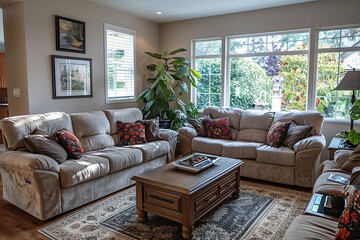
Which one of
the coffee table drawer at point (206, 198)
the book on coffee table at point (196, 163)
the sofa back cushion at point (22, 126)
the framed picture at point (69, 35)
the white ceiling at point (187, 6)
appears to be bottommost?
the coffee table drawer at point (206, 198)

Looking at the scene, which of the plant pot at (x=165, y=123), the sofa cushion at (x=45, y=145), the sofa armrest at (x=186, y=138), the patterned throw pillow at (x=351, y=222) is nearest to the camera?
the patterned throw pillow at (x=351, y=222)

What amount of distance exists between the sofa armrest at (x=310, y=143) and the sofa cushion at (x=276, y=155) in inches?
4.3

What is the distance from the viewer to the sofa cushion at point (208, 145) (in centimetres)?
425

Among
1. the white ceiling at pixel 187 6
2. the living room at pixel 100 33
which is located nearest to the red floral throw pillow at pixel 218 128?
the living room at pixel 100 33

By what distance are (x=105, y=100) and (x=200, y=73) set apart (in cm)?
210

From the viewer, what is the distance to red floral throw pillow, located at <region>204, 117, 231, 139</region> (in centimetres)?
466

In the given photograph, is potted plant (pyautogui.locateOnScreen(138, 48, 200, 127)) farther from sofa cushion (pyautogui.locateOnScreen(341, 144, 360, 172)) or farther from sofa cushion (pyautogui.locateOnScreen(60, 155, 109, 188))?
sofa cushion (pyautogui.locateOnScreen(341, 144, 360, 172))

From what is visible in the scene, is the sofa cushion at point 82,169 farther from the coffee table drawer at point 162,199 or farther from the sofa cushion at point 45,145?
the coffee table drawer at point 162,199

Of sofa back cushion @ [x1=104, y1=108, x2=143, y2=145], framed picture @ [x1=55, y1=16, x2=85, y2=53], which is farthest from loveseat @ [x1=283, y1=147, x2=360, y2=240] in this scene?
framed picture @ [x1=55, y1=16, x2=85, y2=53]

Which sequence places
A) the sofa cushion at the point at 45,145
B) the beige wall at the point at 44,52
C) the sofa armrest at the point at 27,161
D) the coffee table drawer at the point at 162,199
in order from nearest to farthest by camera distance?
the coffee table drawer at the point at 162,199 < the sofa armrest at the point at 27,161 < the sofa cushion at the point at 45,145 < the beige wall at the point at 44,52

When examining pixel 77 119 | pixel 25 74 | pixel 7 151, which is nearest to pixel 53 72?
pixel 25 74

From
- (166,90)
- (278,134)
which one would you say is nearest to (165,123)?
(166,90)

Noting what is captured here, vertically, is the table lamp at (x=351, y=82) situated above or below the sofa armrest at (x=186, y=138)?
above

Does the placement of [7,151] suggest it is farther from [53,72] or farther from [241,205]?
[241,205]
